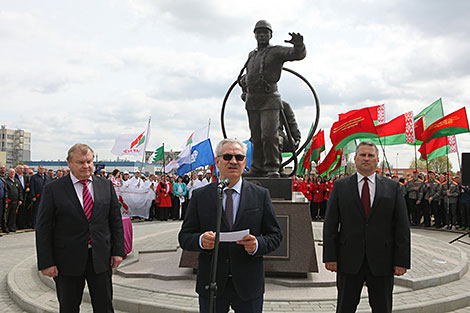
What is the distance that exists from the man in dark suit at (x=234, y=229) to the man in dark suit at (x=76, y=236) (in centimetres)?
110

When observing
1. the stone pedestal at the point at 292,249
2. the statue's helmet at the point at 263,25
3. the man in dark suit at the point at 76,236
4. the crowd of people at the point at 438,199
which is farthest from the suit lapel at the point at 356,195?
the crowd of people at the point at 438,199

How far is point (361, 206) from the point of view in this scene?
3355mm

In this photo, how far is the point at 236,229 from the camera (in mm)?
2619

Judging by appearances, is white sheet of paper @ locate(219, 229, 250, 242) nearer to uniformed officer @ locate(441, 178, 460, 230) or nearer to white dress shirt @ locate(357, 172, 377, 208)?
white dress shirt @ locate(357, 172, 377, 208)

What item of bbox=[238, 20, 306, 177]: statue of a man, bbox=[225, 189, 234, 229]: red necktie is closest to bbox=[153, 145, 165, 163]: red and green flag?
bbox=[238, 20, 306, 177]: statue of a man

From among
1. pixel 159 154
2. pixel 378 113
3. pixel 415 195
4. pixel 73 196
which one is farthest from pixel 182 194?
pixel 73 196

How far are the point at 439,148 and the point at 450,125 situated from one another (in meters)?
1.75

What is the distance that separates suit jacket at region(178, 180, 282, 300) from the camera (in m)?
2.59

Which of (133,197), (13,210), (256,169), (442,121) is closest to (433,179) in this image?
(442,121)

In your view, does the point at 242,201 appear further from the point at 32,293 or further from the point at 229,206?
the point at 32,293

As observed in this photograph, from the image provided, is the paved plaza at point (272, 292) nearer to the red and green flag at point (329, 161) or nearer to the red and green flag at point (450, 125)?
the red and green flag at point (450, 125)

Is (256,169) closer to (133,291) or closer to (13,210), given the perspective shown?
(133,291)

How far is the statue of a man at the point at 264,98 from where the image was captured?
22.6 ft

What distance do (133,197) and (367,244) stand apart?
13879 mm
